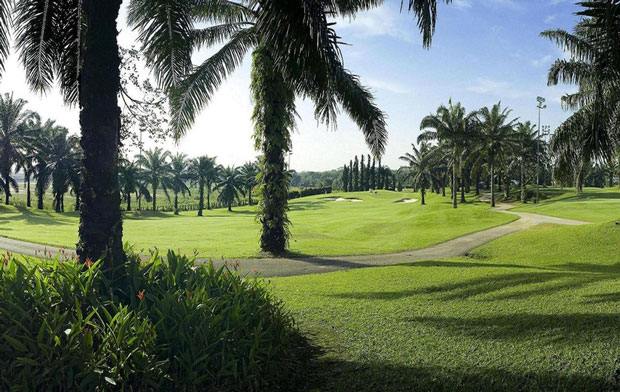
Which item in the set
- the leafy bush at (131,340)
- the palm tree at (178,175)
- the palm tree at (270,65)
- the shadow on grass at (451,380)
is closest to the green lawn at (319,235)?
the palm tree at (270,65)

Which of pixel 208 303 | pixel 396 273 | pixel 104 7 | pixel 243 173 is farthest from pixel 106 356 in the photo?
pixel 243 173

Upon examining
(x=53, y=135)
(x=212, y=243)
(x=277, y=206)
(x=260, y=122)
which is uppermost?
(x=53, y=135)

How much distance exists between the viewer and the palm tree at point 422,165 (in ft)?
180

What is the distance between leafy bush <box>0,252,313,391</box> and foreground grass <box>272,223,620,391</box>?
96 cm

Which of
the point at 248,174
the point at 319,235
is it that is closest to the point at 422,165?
the point at 248,174

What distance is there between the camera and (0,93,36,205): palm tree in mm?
42969

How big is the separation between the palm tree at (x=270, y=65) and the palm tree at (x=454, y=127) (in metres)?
29.9

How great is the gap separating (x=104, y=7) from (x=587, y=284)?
11036 millimetres

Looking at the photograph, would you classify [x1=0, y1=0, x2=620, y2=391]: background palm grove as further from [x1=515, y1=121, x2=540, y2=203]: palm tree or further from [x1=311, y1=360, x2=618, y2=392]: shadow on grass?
[x1=515, y1=121, x2=540, y2=203]: palm tree

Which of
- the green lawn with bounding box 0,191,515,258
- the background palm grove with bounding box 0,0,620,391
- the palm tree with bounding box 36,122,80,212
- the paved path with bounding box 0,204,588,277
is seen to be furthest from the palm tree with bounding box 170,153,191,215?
the background palm grove with bounding box 0,0,620,391

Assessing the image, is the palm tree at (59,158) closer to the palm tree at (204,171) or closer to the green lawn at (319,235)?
the green lawn at (319,235)

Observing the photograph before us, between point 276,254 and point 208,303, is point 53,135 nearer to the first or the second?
point 276,254

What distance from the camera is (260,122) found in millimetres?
16406

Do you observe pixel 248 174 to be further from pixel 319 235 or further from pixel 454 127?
pixel 319 235
